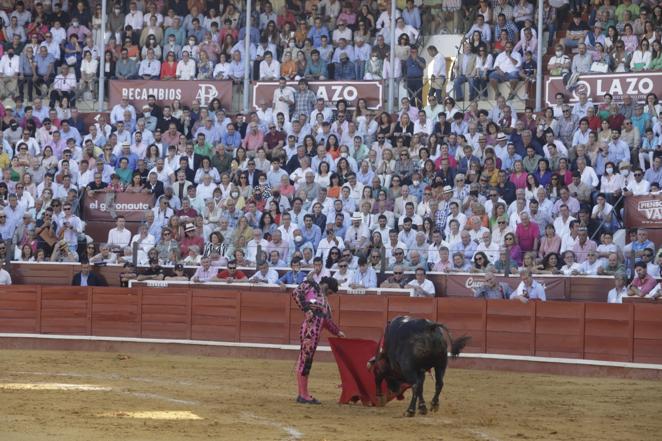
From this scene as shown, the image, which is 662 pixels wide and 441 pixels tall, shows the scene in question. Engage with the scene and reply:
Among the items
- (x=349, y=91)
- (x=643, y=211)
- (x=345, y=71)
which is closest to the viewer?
(x=643, y=211)

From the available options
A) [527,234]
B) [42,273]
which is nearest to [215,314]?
[42,273]

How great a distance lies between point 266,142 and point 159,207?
217 cm

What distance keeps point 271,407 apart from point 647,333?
5473 mm

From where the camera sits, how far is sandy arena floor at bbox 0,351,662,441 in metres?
10.9

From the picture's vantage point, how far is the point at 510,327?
666 inches

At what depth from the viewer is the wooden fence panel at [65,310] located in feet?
63.2

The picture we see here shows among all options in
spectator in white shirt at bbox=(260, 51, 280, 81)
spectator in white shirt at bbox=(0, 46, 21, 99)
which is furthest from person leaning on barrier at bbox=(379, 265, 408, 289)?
spectator in white shirt at bbox=(0, 46, 21, 99)

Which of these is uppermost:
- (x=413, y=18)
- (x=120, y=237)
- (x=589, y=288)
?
(x=413, y=18)

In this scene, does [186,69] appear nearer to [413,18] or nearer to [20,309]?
[413,18]

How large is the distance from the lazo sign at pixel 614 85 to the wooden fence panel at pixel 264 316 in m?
5.49

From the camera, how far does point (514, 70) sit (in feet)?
69.1

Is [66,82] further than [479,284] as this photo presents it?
Yes

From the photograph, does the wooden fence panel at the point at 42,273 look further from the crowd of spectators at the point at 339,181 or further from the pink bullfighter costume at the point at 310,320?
the pink bullfighter costume at the point at 310,320

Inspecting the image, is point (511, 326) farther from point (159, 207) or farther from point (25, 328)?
point (25, 328)
